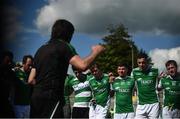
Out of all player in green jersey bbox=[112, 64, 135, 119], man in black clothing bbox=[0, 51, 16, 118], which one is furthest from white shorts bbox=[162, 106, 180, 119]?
man in black clothing bbox=[0, 51, 16, 118]

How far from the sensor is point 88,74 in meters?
9.03

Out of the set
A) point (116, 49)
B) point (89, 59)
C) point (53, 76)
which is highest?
point (116, 49)

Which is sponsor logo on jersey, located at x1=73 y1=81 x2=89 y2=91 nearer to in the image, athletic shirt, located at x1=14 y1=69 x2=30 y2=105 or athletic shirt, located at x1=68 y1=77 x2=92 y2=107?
athletic shirt, located at x1=68 y1=77 x2=92 y2=107

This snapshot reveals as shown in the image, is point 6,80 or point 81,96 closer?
point 6,80

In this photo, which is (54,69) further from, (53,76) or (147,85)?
(147,85)

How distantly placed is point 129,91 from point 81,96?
104cm

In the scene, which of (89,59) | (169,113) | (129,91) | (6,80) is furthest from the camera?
(129,91)

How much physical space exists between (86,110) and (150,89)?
143 centimetres

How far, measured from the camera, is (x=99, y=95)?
866cm

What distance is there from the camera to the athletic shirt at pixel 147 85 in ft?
26.1

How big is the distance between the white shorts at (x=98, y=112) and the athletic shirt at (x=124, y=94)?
316 millimetres

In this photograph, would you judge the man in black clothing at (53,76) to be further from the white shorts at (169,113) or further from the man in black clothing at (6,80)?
the white shorts at (169,113)

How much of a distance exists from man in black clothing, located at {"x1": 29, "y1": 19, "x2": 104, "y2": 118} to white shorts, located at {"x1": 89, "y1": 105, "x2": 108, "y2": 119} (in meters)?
4.85

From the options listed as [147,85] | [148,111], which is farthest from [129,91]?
[148,111]
